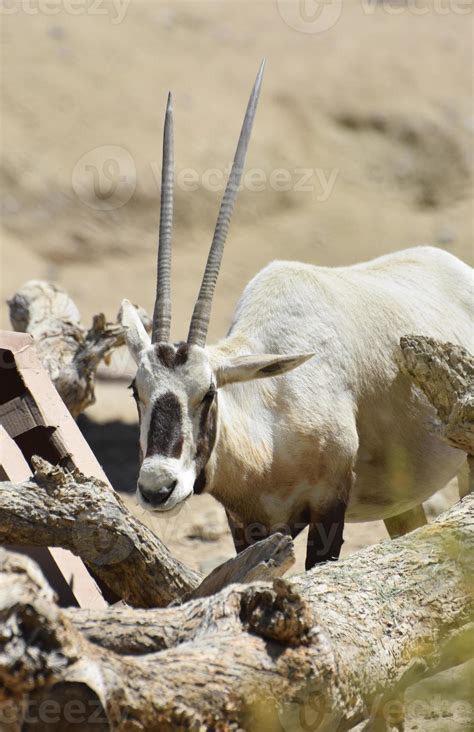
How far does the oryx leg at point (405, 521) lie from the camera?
6434mm

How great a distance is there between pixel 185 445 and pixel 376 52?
12.8 m

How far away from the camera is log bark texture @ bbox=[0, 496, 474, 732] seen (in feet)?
7.89

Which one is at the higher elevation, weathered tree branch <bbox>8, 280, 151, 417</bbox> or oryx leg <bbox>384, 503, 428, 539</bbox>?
weathered tree branch <bbox>8, 280, 151, 417</bbox>

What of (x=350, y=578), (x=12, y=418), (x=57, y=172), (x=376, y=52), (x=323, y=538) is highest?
(x=376, y=52)

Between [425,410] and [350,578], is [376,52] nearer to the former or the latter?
[425,410]

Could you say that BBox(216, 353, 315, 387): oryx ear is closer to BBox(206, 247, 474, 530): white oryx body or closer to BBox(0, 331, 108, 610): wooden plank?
BBox(206, 247, 474, 530): white oryx body

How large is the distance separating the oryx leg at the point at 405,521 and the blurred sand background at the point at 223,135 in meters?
5.63

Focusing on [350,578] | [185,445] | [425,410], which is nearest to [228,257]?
[425,410]

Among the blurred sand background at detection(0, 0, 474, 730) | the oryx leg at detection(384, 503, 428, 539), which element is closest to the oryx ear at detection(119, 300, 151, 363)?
the oryx leg at detection(384, 503, 428, 539)

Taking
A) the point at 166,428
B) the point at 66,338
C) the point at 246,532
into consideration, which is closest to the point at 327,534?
the point at 246,532

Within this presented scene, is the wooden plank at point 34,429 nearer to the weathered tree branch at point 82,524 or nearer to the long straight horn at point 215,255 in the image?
the weathered tree branch at point 82,524

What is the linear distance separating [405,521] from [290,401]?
1.67m

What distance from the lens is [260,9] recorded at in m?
16.6

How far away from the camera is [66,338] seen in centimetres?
692
